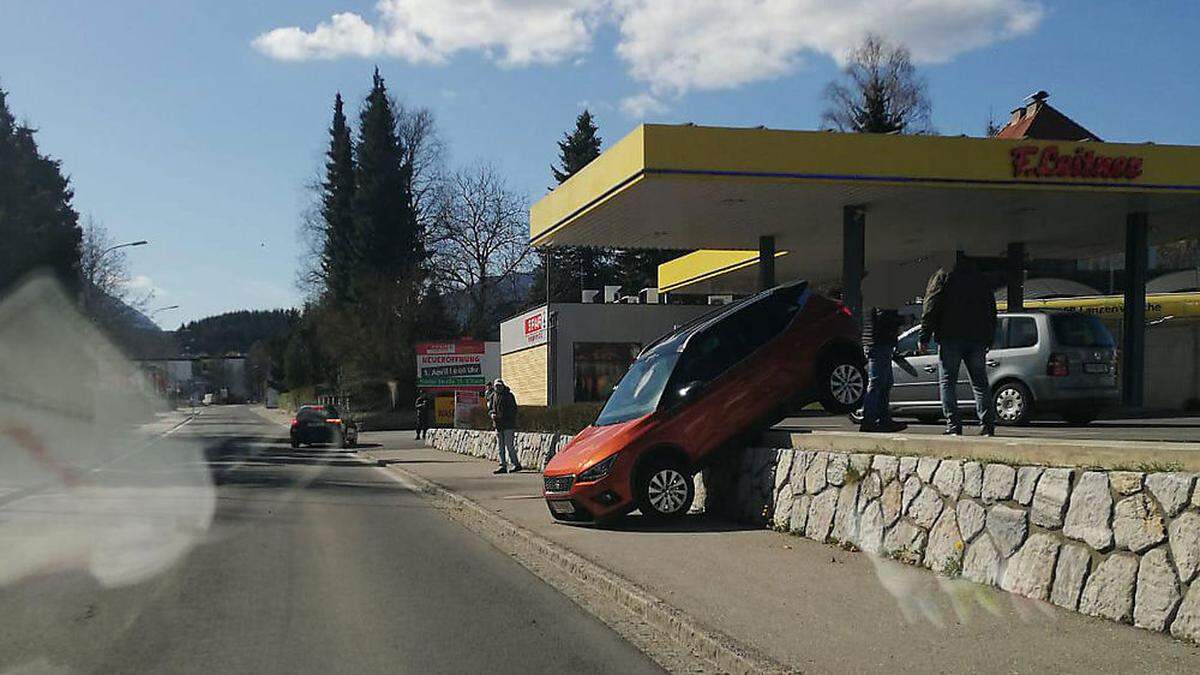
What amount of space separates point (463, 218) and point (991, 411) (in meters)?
59.5

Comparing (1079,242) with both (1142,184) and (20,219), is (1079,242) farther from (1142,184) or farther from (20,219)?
(20,219)

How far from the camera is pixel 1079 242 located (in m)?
30.0

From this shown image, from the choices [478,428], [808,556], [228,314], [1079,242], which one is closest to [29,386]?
[478,428]

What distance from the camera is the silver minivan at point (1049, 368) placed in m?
16.1

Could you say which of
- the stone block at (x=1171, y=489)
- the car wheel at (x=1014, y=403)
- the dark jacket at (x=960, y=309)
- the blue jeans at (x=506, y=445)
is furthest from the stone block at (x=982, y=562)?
the blue jeans at (x=506, y=445)

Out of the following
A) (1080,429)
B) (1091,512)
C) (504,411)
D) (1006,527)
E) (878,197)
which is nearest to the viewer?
(1091,512)

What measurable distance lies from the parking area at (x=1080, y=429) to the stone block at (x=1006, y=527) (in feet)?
11.8

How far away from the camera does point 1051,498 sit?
6.91 m

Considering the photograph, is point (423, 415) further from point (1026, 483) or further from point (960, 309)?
point (1026, 483)

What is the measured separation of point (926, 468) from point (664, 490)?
3468 mm

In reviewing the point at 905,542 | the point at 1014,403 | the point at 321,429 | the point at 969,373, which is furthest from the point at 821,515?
the point at 321,429

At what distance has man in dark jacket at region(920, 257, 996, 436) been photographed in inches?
391

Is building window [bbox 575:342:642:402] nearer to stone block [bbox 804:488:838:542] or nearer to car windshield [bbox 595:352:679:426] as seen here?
car windshield [bbox 595:352:679:426]

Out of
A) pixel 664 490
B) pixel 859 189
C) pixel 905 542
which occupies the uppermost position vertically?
pixel 859 189
